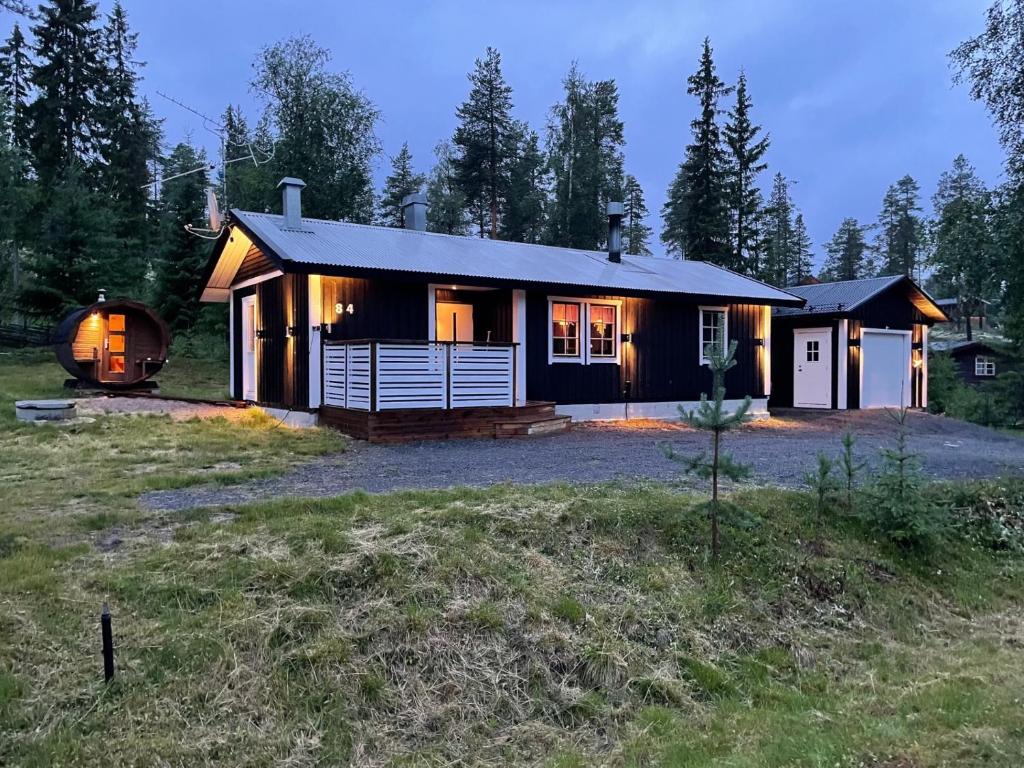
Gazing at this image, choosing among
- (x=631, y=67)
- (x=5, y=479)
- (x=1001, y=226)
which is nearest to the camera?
(x=5, y=479)

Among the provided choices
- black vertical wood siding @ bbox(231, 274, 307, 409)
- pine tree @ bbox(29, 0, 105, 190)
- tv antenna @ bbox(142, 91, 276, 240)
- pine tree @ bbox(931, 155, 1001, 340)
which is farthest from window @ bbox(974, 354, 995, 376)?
pine tree @ bbox(29, 0, 105, 190)

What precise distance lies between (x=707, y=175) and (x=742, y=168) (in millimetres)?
1988

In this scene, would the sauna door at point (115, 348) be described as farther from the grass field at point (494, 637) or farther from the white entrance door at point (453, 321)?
the grass field at point (494, 637)

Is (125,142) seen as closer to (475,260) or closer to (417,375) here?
(475,260)

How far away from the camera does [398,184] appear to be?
34.4 m

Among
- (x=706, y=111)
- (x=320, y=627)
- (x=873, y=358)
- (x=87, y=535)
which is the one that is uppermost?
(x=706, y=111)

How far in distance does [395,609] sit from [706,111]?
31624 millimetres

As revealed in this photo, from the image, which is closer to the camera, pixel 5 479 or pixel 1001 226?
pixel 5 479

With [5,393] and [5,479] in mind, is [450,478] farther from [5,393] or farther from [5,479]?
[5,393]

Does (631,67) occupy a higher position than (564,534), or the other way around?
(631,67)

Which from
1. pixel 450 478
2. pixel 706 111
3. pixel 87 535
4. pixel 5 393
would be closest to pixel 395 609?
pixel 87 535

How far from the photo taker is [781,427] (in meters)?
13.4

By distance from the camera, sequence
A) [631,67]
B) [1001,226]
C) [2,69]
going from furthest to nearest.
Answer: [631,67] → [2,69] → [1001,226]

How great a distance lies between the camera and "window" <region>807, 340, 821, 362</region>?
55.0ft
